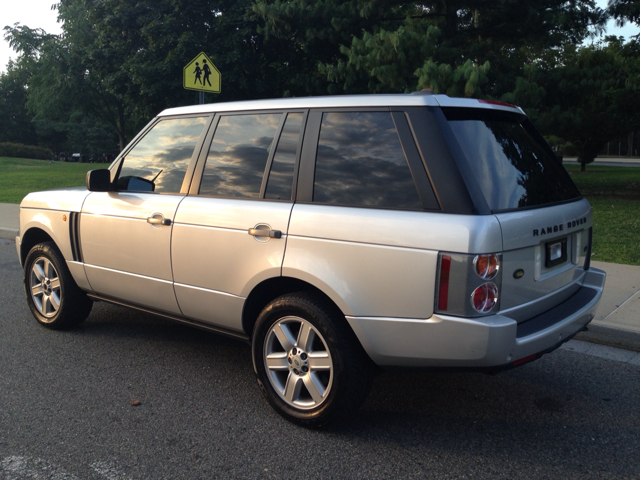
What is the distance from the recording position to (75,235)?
4.73 m

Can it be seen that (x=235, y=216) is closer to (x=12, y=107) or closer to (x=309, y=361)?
(x=309, y=361)

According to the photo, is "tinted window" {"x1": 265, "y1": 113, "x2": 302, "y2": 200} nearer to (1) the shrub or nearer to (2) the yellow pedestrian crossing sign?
(2) the yellow pedestrian crossing sign

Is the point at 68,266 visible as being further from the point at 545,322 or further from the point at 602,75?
the point at 602,75

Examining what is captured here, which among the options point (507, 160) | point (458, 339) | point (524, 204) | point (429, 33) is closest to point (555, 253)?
point (524, 204)

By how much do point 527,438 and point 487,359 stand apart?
78cm

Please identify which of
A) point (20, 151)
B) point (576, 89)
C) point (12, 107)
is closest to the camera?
point (576, 89)

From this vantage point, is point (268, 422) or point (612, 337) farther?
point (612, 337)

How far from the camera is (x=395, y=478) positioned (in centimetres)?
289

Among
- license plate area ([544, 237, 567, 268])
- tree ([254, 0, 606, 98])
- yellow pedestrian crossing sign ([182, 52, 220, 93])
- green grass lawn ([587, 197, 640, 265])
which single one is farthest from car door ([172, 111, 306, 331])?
tree ([254, 0, 606, 98])

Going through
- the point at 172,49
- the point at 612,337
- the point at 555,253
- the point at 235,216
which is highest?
the point at 172,49

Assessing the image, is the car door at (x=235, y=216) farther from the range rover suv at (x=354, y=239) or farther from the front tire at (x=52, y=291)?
the front tire at (x=52, y=291)

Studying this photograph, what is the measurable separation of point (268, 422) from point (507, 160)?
2.05 meters

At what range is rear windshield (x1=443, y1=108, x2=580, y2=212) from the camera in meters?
3.07

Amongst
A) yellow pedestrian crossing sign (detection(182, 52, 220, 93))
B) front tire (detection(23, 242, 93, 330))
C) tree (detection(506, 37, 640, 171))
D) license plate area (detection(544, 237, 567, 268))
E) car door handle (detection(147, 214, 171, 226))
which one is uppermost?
tree (detection(506, 37, 640, 171))
